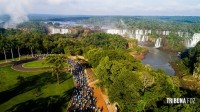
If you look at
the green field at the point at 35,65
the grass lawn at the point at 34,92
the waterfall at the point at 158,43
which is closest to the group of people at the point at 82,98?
the grass lawn at the point at 34,92

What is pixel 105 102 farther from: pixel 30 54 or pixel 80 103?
pixel 30 54

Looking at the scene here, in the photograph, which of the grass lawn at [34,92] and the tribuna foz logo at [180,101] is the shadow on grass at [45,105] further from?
the tribuna foz logo at [180,101]

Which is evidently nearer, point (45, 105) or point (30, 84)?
point (45, 105)

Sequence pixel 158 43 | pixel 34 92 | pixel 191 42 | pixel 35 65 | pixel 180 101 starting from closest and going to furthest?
pixel 180 101 < pixel 34 92 < pixel 35 65 < pixel 158 43 < pixel 191 42

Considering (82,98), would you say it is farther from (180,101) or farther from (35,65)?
(35,65)

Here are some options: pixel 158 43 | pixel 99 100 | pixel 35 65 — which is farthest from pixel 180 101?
pixel 158 43

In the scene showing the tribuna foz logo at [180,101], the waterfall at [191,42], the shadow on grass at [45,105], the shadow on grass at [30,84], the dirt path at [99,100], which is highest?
the tribuna foz logo at [180,101]

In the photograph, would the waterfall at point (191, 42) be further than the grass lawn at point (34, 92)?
Yes

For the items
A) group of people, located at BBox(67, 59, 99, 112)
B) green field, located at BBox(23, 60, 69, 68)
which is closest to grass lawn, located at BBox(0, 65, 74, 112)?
group of people, located at BBox(67, 59, 99, 112)
